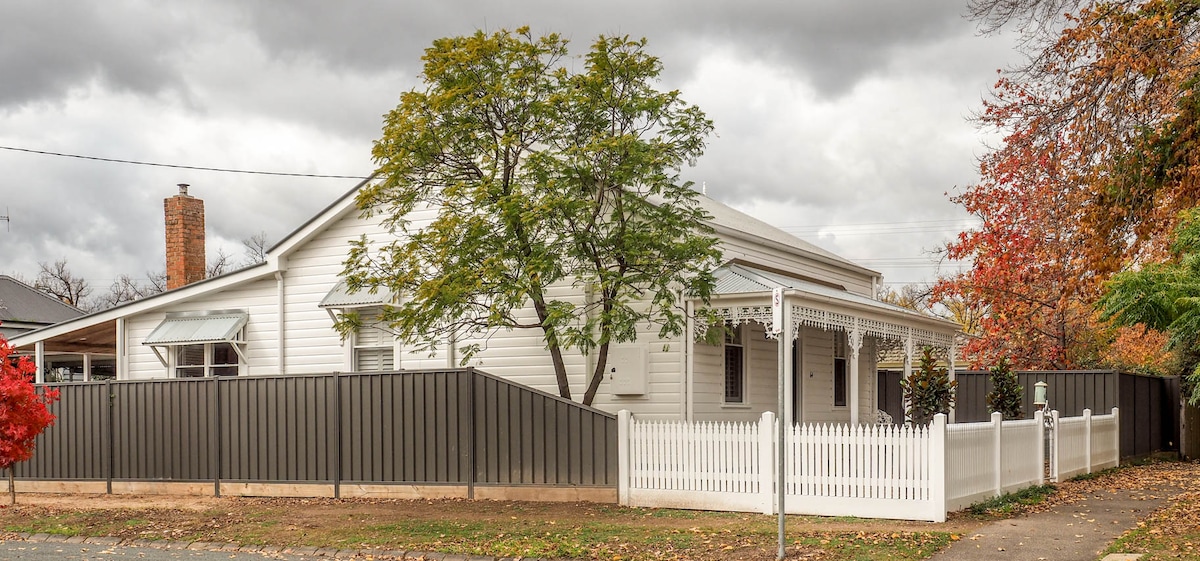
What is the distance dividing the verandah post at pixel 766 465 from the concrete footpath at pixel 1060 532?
256 cm

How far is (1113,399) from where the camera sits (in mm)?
23031

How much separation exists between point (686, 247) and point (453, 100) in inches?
153

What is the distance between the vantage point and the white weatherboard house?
1881cm

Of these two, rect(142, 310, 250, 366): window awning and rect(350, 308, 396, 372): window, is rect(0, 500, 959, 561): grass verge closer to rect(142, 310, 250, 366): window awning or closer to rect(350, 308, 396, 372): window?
rect(350, 308, 396, 372): window

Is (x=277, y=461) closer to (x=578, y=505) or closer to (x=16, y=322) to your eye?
(x=578, y=505)

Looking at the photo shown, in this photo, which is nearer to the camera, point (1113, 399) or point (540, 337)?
point (540, 337)

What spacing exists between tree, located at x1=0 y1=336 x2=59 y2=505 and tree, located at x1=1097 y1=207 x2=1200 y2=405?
1446 cm

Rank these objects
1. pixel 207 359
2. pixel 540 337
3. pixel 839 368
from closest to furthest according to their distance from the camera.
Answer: pixel 540 337 < pixel 207 359 < pixel 839 368

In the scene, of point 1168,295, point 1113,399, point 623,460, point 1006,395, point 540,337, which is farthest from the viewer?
point 1113,399

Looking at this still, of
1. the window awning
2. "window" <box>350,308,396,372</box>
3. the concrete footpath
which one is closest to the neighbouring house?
the window awning

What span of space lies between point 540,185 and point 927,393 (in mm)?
7697

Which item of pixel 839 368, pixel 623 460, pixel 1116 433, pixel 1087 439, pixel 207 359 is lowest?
pixel 1116 433

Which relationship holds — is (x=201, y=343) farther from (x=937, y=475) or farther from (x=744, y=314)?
(x=937, y=475)

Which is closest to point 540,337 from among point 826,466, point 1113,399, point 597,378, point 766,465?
point 597,378
